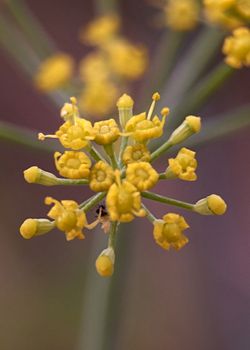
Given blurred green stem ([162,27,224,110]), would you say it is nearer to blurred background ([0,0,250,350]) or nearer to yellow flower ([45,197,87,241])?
yellow flower ([45,197,87,241])

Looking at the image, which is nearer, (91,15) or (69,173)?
(69,173)

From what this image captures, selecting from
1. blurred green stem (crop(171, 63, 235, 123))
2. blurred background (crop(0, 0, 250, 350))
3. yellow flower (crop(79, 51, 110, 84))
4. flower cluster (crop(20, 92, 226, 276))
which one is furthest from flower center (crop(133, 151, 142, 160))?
blurred background (crop(0, 0, 250, 350))

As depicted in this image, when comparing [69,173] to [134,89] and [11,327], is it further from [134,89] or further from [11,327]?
[134,89]

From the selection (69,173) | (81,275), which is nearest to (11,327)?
(81,275)

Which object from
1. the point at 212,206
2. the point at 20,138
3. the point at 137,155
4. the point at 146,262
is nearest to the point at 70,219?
the point at 137,155

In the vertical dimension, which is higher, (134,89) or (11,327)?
(134,89)

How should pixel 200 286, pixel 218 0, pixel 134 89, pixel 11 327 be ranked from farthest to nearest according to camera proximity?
1. pixel 134 89
2. pixel 200 286
3. pixel 11 327
4. pixel 218 0

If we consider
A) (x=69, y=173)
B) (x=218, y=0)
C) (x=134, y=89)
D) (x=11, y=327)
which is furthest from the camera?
(x=134, y=89)
